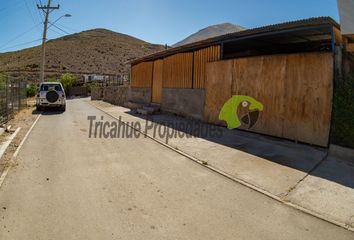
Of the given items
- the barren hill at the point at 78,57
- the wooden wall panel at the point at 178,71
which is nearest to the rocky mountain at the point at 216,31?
the wooden wall panel at the point at 178,71

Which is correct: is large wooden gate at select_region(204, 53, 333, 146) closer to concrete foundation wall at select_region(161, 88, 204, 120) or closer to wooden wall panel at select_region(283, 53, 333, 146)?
wooden wall panel at select_region(283, 53, 333, 146)

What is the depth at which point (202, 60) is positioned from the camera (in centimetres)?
1265

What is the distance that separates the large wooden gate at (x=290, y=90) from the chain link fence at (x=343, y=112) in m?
0.25

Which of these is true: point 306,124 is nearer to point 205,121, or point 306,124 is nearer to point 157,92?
point 205,121

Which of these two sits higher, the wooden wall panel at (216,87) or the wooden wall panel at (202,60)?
the wooden wall panel at (202,60)

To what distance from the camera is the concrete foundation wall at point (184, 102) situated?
503 inches

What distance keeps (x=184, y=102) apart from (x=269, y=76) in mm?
5776

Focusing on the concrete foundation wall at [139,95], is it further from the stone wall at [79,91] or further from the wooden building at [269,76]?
the stone wall at [79,91]

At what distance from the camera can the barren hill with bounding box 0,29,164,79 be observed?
173 feet

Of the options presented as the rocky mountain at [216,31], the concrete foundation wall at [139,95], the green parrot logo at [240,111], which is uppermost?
the rocky mountain at [216,31]

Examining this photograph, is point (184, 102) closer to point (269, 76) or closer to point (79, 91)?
point (269, 76)

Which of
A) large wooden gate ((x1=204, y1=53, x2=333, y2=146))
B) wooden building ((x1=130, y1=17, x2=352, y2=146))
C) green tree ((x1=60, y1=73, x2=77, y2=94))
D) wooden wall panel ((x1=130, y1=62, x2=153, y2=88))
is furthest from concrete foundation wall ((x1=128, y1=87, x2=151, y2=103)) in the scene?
green tree ((x1=60, y1=73, x2=77, y2=94))

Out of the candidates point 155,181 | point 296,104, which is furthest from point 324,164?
point 155,181

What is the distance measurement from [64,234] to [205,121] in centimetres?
960
